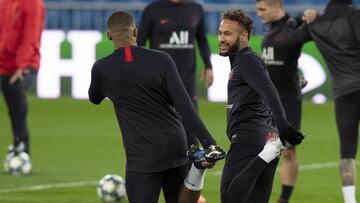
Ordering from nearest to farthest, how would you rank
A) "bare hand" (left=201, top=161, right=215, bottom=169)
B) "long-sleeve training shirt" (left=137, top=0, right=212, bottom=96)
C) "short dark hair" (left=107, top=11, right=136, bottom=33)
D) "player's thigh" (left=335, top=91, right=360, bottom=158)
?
"bare hand" (left=201, top=161, right=215, bottom=169)
"short dark hair" (left=107, top=11, right=136, bottom=33)
"player's thigh" (left=335, top=91, right=360, bottom=158)
"long-sleeve training shirt" (left=137, top=0, right=212, bottom=96)

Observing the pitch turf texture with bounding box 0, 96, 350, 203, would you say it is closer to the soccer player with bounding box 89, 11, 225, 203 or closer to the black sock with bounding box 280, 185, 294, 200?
the black sock with bounding box 280, 185, 294, 200

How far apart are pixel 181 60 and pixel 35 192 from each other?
2179 mm

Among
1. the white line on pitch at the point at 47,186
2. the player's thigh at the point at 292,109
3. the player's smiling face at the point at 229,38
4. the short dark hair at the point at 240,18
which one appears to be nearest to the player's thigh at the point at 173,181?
the player's smiling face at the point at 229,38

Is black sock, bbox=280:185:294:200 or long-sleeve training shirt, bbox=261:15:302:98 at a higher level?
long-sleeve training shirt, bbox=261:15:302:98

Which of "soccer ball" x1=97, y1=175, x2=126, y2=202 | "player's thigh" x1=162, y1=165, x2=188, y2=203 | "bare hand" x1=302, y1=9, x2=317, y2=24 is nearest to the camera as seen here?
"player's thigh" x1=162, y1=165, x2=188, y2=203

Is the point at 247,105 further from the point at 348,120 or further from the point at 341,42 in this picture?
the point at 341,42

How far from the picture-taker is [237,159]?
27.3ft

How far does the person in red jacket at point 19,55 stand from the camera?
14.0 m

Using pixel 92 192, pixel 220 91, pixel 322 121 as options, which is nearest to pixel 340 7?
pixel 92 192

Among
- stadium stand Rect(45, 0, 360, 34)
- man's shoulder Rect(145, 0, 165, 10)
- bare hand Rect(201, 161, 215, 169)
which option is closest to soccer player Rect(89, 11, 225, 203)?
bare hand Rect(201, 161, 215, 169)

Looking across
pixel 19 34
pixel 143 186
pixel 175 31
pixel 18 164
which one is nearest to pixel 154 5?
pixel 175 31

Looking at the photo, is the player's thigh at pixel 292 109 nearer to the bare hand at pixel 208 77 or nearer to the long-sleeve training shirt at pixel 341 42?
the long-sleeve training shirt at pixel 341 42

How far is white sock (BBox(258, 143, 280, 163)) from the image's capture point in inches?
312

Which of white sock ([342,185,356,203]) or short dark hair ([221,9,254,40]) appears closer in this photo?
short dark hair ([221,9,254,40])
